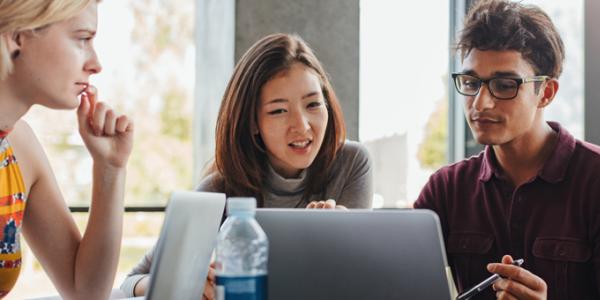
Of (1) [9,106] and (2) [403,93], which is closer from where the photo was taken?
(1) [9,106]

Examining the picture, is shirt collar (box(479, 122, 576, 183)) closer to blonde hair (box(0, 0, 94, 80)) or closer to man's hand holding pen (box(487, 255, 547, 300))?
man's hand holding pen (box(487, 255, 547, 300))

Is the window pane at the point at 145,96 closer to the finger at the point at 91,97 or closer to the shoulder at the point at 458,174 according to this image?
the shoulder at the point at 458,174

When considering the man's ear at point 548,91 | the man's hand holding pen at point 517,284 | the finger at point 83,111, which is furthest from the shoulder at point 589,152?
the finger at point 83,111

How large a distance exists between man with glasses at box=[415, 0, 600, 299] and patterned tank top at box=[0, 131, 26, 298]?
1.04 metres

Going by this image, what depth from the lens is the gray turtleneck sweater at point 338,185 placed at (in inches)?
74.9

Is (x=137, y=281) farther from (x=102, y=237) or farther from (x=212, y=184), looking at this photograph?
(x=212, y=184)

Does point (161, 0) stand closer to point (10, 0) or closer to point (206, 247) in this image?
point (10, 0)

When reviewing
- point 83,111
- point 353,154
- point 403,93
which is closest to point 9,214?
point 83,111

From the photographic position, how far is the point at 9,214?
4.52ft

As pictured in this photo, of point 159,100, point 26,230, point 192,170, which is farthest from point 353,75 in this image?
point 26,230

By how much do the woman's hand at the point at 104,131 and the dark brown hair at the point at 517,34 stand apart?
0.95 metres

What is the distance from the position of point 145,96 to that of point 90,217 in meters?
2.10

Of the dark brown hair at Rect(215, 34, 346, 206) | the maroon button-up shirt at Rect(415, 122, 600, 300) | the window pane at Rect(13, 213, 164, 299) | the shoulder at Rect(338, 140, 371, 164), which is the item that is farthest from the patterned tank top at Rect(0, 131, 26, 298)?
the window pane at Rect(13, 213, 164, 299)

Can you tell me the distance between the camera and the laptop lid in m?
0.90
